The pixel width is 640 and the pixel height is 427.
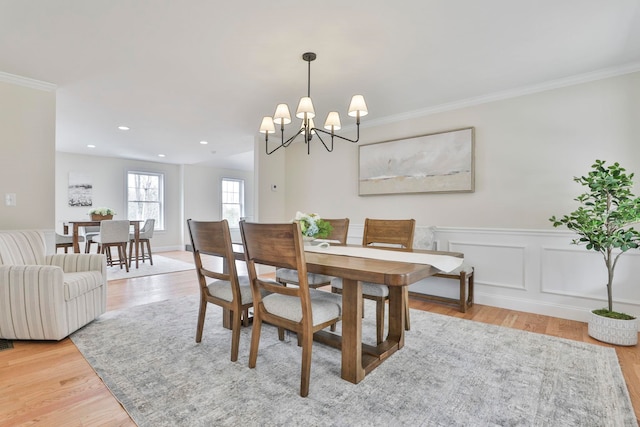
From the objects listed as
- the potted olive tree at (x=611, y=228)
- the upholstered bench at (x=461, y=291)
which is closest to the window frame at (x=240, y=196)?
the upholstered bench at (x=461, y=291)

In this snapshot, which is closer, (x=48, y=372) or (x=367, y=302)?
(x=48, y=372)

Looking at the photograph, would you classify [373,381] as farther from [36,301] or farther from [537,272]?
[36,301]

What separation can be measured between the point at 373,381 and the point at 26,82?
13.2ft

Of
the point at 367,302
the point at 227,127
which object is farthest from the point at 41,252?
the point at 367,302

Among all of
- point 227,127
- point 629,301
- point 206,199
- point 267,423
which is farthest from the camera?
point 206,199

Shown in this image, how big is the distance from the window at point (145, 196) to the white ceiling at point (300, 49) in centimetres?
383

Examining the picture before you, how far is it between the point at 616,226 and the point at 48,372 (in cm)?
413

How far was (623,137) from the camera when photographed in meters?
2.71

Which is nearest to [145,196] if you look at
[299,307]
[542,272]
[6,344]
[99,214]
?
[99,214]

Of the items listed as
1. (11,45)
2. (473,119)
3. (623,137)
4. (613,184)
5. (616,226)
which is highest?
(11,45)

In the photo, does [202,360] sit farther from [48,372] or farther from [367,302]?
[367,302]

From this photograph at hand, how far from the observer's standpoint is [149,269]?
211 inches

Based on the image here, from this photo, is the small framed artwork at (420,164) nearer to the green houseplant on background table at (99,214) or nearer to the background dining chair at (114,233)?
the background dining chair at (114,233)

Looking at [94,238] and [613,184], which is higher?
[613,184]
